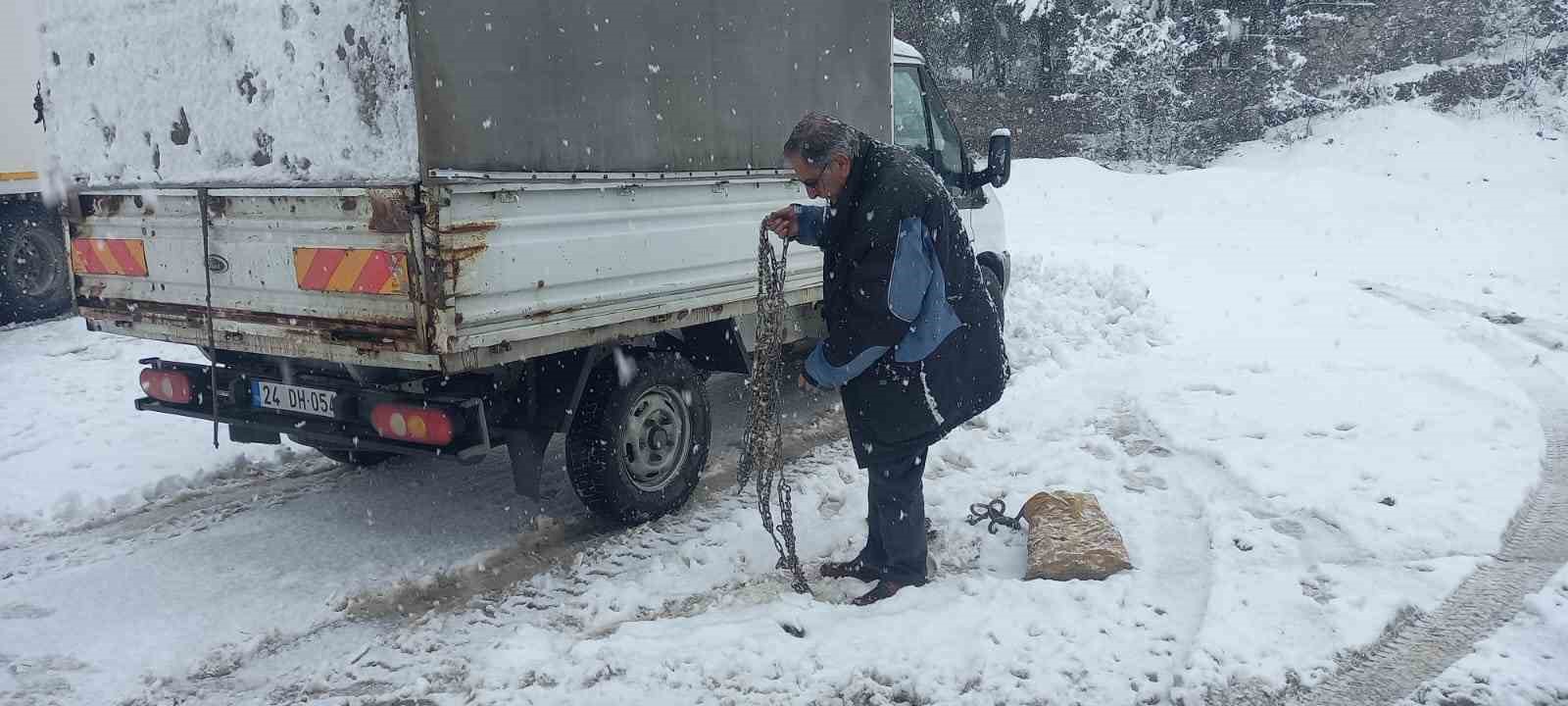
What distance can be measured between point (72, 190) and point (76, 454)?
1.91 m

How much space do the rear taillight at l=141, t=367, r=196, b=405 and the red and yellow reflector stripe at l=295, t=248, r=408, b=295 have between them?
45.8 inches

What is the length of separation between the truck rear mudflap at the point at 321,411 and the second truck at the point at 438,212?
14 millimetres

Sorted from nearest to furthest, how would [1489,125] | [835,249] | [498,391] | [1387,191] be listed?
1. [835,249]
2. [498,391]
3. [1387,191]
4. [1489,125]

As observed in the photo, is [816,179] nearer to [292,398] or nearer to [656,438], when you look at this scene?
[656,438]

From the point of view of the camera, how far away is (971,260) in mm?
3754

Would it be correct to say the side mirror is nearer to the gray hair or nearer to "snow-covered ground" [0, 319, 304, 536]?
the gray hair

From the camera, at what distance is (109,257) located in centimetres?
462

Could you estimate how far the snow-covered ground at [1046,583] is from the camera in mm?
3307

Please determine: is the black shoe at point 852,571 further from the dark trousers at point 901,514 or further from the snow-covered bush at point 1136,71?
the snow-covered bush at point 1136,71

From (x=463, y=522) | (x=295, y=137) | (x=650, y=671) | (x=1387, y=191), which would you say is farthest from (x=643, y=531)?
(x=1387, y=191)

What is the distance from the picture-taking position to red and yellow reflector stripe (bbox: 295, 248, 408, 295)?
3.66m

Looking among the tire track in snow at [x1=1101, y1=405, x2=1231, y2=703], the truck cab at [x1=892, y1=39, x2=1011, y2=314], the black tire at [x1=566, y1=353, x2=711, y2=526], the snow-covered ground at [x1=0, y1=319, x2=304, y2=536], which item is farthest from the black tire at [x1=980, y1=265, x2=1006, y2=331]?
the snow-covered ground at [x1=0, y1=319, x2=304, y2=536]

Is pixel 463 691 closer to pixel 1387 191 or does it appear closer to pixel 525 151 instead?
pixel 525 151

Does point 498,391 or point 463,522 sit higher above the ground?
point 498,391
